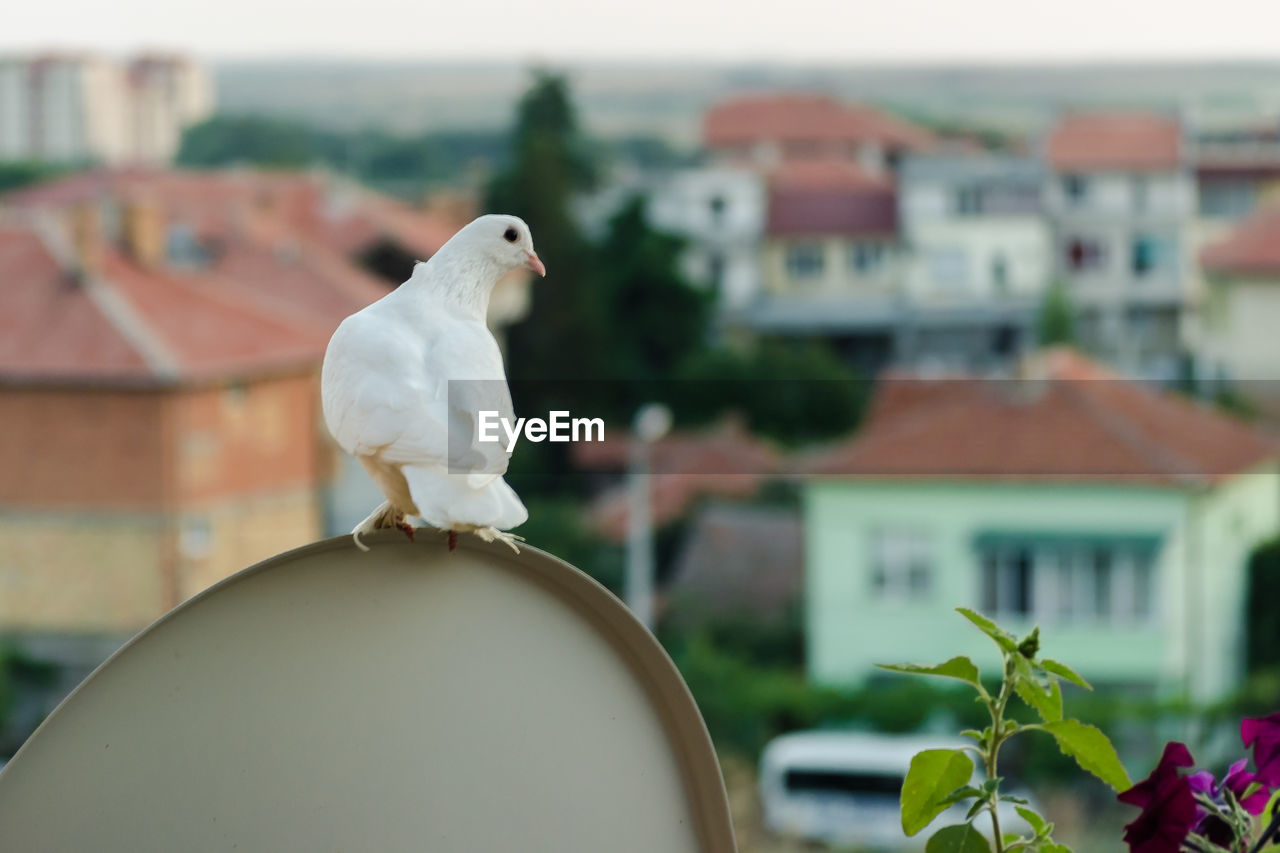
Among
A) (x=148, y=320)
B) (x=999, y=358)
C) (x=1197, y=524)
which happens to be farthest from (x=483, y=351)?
(x=999, y=358)

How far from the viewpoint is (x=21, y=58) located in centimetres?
893

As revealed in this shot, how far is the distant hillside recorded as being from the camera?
848 cm

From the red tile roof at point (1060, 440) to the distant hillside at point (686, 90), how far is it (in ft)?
9.20

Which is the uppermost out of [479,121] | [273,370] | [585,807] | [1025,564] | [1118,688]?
[479,121]

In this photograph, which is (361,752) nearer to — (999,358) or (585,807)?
(585,807)

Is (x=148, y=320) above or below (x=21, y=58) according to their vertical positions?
below

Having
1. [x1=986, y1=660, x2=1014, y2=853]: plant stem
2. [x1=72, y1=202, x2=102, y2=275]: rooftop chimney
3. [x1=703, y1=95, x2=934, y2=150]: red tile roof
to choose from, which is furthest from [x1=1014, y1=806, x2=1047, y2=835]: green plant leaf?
[x1=703, y1=95, x2=934, y2=150]: red tile roof

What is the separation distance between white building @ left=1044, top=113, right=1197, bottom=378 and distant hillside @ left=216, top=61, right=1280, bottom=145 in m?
0.21

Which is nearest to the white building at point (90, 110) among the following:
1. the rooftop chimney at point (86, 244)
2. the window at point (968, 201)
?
the rooftop chimney at point (86, 244)

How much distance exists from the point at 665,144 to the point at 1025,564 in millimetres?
4072

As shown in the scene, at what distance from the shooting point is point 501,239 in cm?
37

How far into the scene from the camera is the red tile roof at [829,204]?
868cm

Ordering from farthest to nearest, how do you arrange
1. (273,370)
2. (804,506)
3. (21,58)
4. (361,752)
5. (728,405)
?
(21,58)
(728,405)
(273,370)
(804,506)
(361,752)

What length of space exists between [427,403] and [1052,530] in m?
5.67
